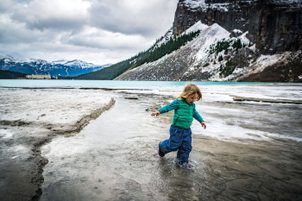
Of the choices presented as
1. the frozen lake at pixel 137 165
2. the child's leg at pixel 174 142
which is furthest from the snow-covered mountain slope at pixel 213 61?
the child's leg at pixel 174 142

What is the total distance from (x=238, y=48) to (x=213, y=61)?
618 inches

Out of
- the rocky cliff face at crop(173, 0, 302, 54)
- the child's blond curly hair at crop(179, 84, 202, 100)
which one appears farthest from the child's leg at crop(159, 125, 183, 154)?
the rocky cliff face at crop(173, 0, 302, 54)

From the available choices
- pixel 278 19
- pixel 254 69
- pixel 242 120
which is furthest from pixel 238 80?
pixel 242 120

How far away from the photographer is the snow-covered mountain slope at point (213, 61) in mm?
117125

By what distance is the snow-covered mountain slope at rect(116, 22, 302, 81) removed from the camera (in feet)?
384

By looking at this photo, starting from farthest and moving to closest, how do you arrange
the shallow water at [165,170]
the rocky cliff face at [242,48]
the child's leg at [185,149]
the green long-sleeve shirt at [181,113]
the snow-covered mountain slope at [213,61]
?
the snow-covered mountain slope at [213,61] < the rocky cliff face at [242,48] < the green long-sleeve shirt at [181,113] < the child's leg at [185,149] < the shallow water at [165,170]

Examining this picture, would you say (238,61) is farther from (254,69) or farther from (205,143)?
(205,143)

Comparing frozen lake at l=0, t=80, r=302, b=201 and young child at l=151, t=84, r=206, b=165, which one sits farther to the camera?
young child at l=151, t=84, r=206, b=165

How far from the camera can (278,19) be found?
124 metres

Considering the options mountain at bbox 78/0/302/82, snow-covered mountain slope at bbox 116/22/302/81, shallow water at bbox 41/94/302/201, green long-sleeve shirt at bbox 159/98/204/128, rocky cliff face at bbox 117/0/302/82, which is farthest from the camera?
snow-covered mountain slope at bbox 116/22/302/81

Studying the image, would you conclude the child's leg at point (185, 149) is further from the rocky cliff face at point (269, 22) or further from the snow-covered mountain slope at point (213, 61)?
the rocky cliff face at point (269, 22)

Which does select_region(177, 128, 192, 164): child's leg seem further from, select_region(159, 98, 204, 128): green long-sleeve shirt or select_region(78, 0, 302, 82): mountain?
select_region(78, 0, 302, 82): mountain

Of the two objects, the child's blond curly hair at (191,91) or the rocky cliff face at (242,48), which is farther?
the rocky cliff face at (242,48)

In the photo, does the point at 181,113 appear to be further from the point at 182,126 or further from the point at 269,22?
the point at 269,22
